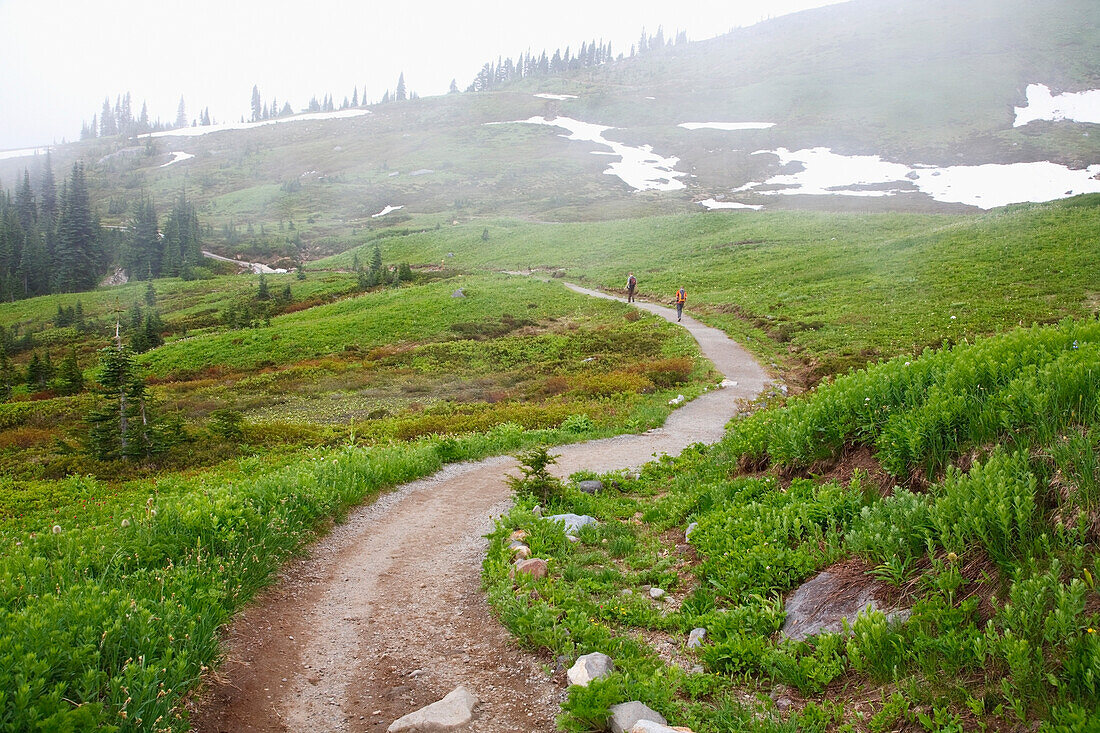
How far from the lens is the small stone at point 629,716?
448 cm

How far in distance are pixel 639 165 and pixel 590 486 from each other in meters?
116

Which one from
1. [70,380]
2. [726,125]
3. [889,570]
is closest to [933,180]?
[726,125]

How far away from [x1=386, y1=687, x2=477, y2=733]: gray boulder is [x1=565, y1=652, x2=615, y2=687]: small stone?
0.89 meters

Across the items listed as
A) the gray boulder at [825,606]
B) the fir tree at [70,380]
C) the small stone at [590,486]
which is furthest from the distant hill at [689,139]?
the gray boulder at [825,606]

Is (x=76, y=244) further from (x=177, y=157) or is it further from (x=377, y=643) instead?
(x=377, y=643)

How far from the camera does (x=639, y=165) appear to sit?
4626 inches

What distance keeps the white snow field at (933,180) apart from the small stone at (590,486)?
7531 cm

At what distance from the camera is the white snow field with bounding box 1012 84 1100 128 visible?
99000 mm

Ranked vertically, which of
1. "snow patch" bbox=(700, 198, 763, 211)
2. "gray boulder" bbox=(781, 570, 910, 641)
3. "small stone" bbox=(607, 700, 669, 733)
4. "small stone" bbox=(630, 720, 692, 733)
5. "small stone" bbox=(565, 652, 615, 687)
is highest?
"snow patch" bbox=(700, 198, 763, 211)

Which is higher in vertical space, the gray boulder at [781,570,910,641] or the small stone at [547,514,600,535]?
the gray boulder at [781,570,910,641]

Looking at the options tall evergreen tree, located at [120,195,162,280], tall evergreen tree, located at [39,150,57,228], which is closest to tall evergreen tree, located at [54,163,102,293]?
tall evergreen tree, located at [120,195,162,280]

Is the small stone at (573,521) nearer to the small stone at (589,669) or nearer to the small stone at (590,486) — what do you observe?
the small stone at (590,486)

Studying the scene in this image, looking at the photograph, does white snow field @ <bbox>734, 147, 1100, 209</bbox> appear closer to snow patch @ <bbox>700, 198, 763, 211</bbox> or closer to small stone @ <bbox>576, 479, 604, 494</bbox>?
snow patch @ <bbox>700, 198, 763, 211</bbox>

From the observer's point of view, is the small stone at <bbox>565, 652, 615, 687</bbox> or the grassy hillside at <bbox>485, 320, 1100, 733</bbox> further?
the small stone at <bbox>565, 652, 615, 687</bbox>
